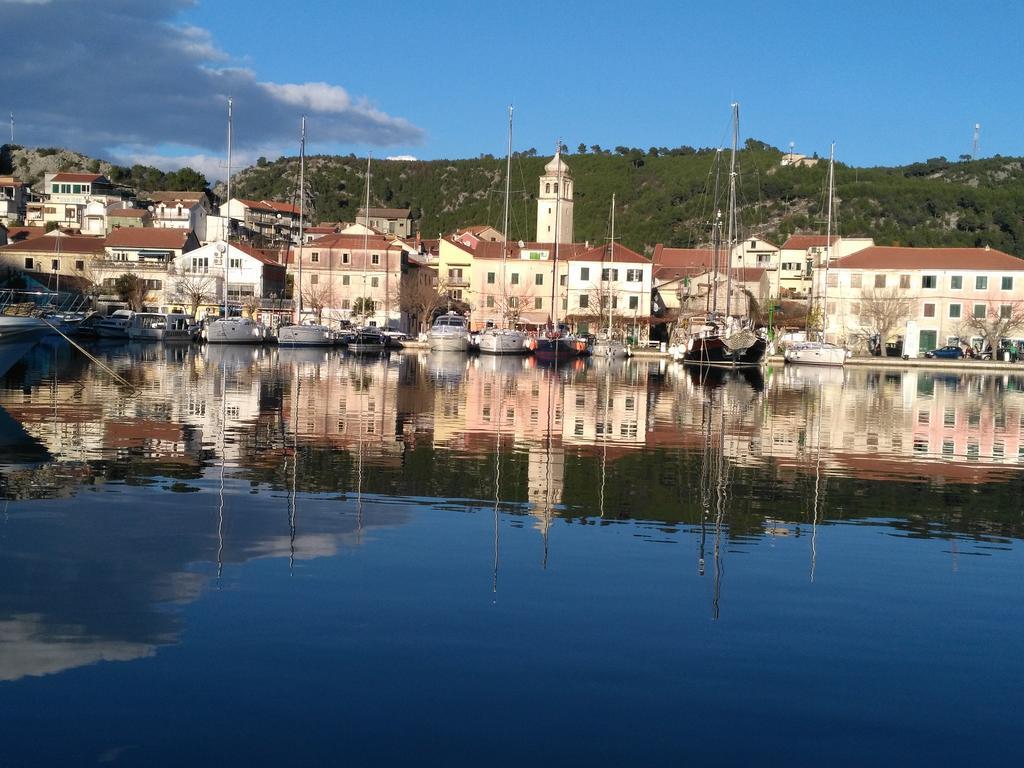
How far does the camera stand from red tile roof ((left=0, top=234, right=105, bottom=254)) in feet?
287

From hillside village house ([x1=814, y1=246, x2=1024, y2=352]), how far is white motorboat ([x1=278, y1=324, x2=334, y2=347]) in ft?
115

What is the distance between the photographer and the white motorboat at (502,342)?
6575 centimetres

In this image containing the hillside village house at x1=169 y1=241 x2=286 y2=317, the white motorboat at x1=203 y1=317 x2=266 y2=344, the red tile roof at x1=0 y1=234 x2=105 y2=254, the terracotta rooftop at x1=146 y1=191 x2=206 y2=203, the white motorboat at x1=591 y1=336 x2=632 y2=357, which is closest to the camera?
the white motorboat at x1=203 y1=317 x2=266 y2=344

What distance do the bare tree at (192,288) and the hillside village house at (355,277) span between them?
683 centimetres

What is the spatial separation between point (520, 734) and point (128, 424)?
599 inches

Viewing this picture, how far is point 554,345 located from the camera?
65562mm

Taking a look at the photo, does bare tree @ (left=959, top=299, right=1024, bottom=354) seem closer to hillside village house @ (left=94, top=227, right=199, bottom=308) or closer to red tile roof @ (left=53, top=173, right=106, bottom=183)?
hillside village house @ (left=94, top=227, right=199, bottom=308)

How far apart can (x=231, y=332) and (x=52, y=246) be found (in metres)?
32.6

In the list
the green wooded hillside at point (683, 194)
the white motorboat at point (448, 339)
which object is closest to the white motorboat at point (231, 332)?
the white motorboat at point (448, 339)

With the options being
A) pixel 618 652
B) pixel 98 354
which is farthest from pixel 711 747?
pixel 98 354

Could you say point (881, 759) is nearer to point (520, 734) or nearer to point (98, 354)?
point (520, 734)

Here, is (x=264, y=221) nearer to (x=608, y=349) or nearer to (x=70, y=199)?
(x=70, y=199)

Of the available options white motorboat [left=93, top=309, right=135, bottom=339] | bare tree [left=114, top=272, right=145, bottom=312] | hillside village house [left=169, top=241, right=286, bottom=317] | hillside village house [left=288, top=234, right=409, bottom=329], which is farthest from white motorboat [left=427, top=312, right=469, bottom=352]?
bare tree [left=114, top=272, right=145, bottom=312]

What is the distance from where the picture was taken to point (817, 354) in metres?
65.5
